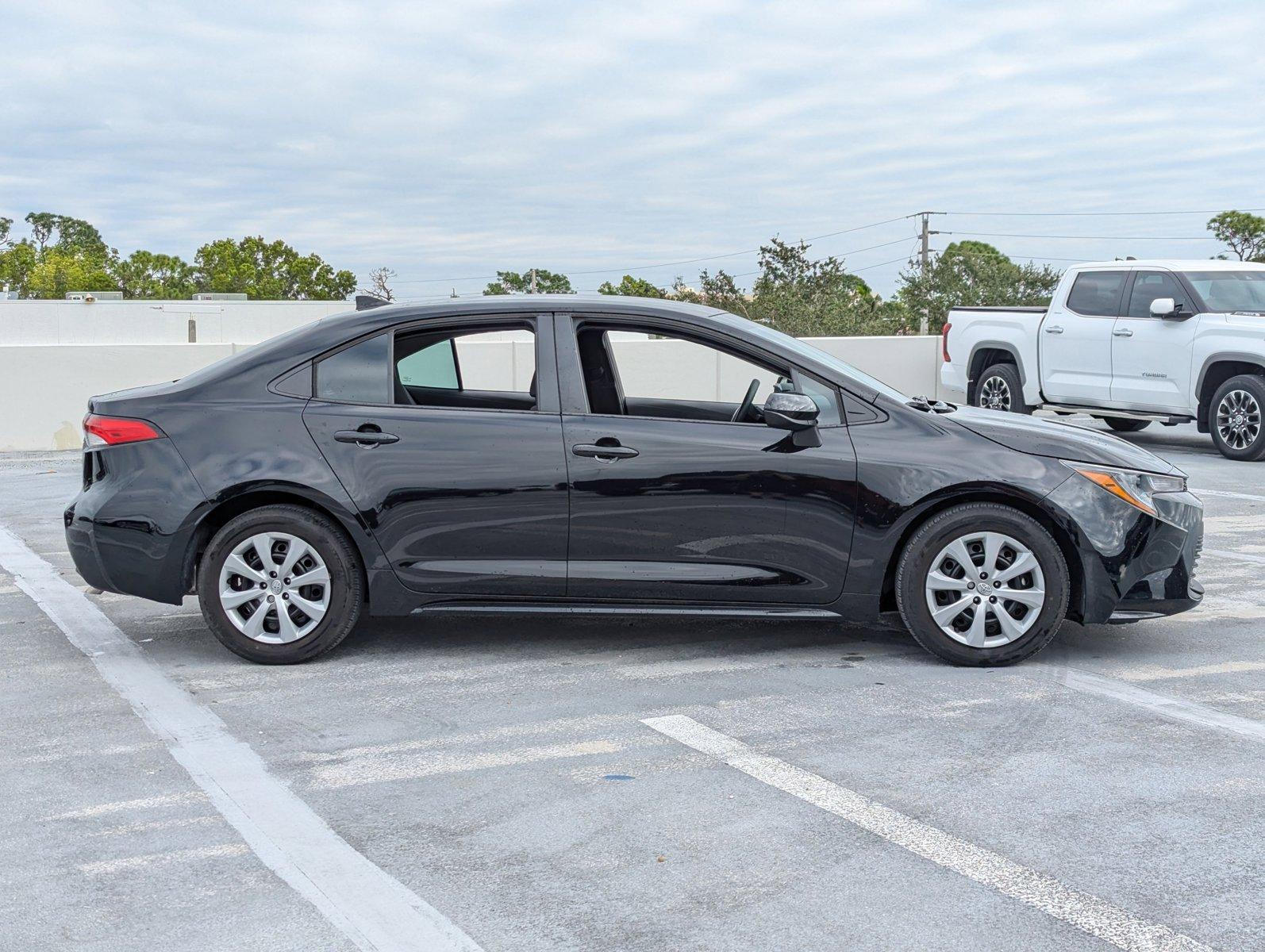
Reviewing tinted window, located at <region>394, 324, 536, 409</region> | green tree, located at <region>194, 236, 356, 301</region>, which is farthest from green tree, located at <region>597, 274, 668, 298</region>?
green tree, located at <region>194, 236, 356, 301</region>

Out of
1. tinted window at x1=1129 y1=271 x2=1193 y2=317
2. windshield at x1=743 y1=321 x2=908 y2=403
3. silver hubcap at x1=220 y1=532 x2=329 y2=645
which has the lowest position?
silver hubcap at x1=220 y1=532 x2=329 y2=645

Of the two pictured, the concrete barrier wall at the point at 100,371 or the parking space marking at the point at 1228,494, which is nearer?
the parking space marking at the point at 1228,494

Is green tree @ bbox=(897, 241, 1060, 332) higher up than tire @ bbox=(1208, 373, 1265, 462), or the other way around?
green tree @ bbox=(897, 241, 1060, 332)

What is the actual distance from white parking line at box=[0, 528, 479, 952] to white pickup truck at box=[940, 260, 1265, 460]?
11.3 m

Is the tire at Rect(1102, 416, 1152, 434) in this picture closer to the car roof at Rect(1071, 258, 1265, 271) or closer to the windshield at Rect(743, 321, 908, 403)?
the car roof at Rect(1071, 258, 1265, 271)

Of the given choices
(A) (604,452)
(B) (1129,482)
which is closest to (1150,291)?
(B) (1129,482)

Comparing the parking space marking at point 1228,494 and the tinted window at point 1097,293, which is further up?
the tinted window at point 1097,293

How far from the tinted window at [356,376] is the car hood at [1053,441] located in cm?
252

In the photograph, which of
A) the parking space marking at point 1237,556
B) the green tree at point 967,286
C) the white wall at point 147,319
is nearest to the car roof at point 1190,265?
the parking space marking at point 1237,556

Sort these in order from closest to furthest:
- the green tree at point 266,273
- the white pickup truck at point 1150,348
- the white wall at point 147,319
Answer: the white pickup truck at point 1150,348
the white wall at point 147,319
the green tree at point 266,273

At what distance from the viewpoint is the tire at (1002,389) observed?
16141 millimetres

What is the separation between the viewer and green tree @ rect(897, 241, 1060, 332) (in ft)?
190

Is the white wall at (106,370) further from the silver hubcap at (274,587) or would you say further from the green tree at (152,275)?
the green tree at (152,275)

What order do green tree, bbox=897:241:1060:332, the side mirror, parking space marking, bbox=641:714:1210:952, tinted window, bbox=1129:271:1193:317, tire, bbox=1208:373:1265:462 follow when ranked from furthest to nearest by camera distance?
1. green tree, bbox=897:241:1060:332
2. tinted window, bbox=1129:271:1193:317
3. tire, bbox=1208:373:1265:462
4. the side mirror
5. parking space marking, bbox=641:714:1210:952
